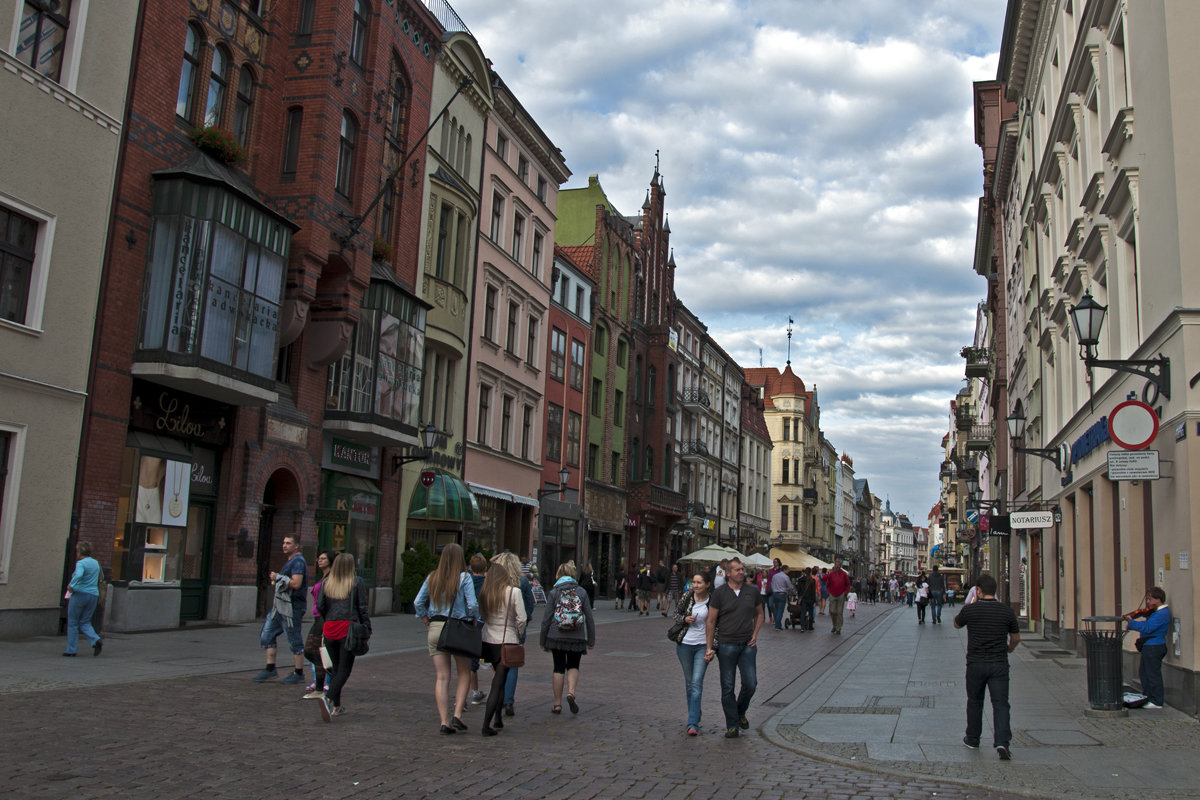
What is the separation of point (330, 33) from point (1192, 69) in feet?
57.2

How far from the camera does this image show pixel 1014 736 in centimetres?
Result: 1050

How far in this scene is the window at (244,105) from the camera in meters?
21.7

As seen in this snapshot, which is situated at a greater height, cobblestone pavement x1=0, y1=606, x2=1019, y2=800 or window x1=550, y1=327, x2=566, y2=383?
window x1=550, y1=327, x2=566, y2=383

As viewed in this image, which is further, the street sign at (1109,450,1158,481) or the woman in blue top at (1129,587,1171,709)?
the woman in blue top at (1129,587,1171,709)

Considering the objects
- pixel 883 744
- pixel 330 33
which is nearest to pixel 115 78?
pixel 330 33

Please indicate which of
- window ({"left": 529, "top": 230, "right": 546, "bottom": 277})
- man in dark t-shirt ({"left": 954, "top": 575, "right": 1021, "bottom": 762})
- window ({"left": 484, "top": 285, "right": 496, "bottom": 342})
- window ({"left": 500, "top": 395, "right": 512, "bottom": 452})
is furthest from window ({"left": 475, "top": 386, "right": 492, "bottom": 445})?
man in dark t-shirt ({"left": 954, "top": 575, "right": 1021, "bottom": 762})

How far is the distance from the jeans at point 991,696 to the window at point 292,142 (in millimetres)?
18301

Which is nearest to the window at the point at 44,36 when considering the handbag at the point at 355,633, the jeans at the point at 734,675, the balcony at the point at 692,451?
the handbag at the point at 355,633

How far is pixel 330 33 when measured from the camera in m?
23.0

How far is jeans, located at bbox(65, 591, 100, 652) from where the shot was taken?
13.8 m

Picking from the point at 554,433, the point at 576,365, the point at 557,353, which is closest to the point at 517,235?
the point at 557,353

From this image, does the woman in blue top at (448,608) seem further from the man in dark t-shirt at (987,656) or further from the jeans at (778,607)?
the jeans at (778,607)

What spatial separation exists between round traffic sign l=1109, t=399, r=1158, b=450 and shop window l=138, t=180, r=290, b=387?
14.7m

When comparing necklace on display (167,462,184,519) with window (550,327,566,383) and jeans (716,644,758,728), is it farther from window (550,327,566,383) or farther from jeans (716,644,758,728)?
window (550,327,566,383)
